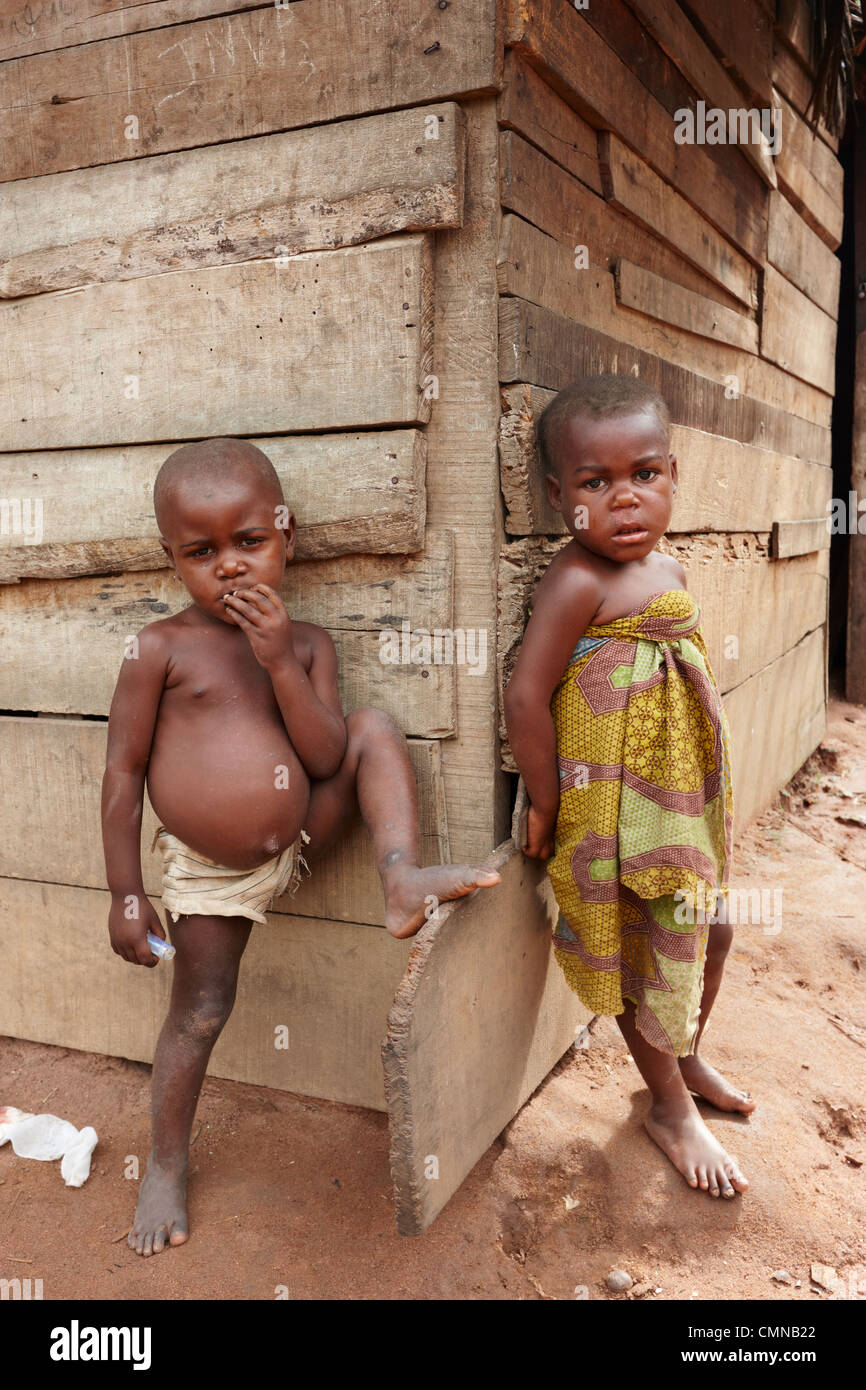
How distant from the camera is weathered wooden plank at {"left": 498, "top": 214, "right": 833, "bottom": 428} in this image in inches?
79.3

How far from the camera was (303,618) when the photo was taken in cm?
227

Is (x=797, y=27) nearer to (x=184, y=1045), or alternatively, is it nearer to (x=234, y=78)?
(x=234, y=78)

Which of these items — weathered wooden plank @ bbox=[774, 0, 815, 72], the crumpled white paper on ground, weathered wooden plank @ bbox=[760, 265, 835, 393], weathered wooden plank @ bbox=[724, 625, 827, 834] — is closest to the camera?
the crumpled white paper on ground

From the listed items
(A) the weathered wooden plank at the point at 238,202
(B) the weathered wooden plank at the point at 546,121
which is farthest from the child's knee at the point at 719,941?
(B) the weathered wooden plank at the point at 546,121

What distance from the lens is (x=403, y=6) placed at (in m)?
1.96

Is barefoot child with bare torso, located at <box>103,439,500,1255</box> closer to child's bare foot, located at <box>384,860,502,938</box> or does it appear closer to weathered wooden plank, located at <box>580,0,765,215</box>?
child's bare foot, located at <box>384,860,502,938</box>

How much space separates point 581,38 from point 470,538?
1.17 m

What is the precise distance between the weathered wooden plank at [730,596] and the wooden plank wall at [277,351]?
58 millimetres

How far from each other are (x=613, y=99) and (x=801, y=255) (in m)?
2.43

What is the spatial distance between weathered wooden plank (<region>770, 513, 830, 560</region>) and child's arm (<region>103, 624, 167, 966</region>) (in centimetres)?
306

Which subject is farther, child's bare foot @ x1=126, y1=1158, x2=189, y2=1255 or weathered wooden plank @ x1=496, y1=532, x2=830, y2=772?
weathered wooden plank @ x1=496, y1=532, x2=830, y2=772

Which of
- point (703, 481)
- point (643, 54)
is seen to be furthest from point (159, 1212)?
point (643, 54)

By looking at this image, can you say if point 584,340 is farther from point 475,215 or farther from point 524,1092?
point 524,1092

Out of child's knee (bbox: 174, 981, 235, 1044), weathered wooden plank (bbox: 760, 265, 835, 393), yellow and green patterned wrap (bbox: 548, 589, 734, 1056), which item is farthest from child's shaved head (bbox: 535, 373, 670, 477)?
weathered wooden plank (bbox: 760, 265, 835, 393)
